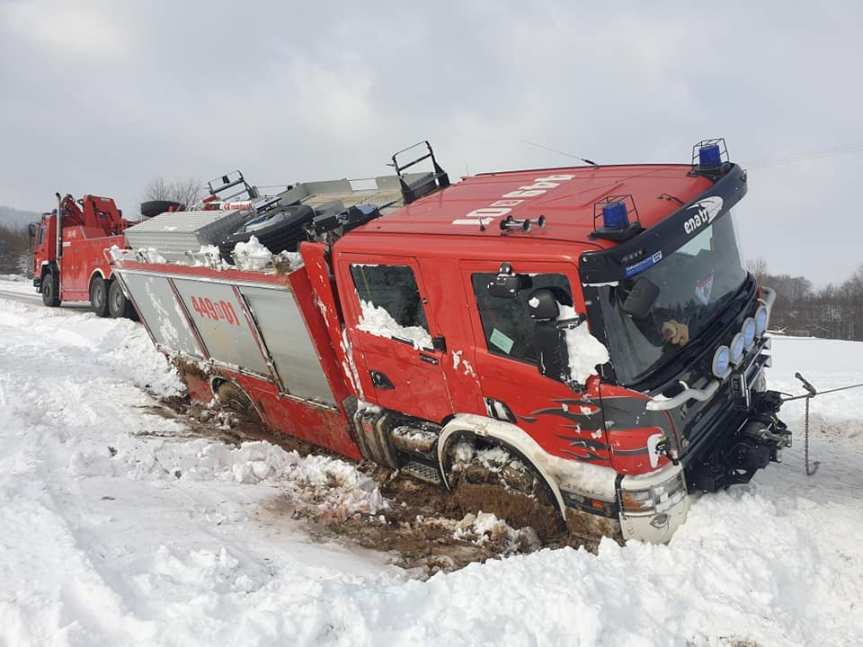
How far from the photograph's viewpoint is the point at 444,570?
409 cm

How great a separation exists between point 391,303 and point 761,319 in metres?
2.64

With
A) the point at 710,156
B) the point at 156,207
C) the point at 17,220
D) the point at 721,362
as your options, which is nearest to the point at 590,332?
the point at 721,362

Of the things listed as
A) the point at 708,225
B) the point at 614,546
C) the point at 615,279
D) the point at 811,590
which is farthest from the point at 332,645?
the point at 708,225

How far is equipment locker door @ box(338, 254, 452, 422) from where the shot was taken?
4.46 meters

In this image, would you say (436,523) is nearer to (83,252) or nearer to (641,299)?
(641,299)

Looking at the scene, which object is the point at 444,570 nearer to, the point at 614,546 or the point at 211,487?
the point at 614,546

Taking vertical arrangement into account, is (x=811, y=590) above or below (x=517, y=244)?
below

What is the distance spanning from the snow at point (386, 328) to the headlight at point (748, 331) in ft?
6.82

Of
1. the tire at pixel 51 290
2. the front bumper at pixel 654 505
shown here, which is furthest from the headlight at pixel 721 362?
the tire at pixel 51 290

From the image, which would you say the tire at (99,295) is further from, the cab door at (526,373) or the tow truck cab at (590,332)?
the cab door at (526,373)

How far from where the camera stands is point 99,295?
1355 cm

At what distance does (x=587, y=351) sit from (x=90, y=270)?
1316 centimetres

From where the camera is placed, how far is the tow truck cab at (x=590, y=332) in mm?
3607

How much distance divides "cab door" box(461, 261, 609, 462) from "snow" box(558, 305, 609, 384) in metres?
0.08
